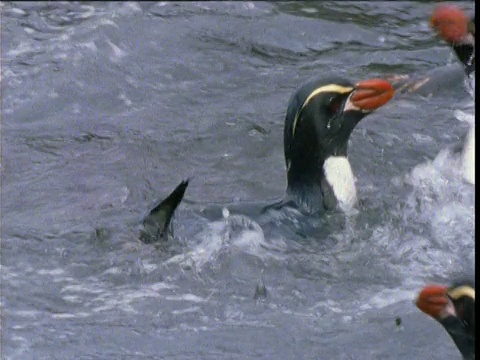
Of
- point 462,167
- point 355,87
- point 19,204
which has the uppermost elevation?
point 355,87

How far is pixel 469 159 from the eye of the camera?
279 inches

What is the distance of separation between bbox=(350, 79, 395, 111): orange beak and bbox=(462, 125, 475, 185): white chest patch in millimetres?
558

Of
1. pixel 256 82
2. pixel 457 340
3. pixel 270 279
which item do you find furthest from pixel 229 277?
pixel 256 82

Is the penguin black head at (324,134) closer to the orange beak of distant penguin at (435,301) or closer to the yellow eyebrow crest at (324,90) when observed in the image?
the yellow eyebrow crest at (324,90)

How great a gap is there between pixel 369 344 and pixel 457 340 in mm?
774

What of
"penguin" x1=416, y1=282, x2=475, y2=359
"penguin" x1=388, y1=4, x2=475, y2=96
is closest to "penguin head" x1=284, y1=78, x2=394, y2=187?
"penguin" x1=388, y1=4, x2=475, y2=96

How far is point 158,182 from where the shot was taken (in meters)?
7.67

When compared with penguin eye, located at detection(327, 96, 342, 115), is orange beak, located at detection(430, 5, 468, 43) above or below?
above

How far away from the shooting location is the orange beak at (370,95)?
673 centimetres

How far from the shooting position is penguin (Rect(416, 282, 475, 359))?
4992mm

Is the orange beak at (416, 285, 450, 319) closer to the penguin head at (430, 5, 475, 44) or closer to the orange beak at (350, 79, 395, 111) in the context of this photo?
the orange beak at (350, 79, 395, 111)

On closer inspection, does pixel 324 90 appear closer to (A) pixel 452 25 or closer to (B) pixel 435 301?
(A) pixel 452 25

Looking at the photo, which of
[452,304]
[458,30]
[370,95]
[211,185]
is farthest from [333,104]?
[452,304]

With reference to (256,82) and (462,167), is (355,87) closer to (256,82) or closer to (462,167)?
(462,167)
